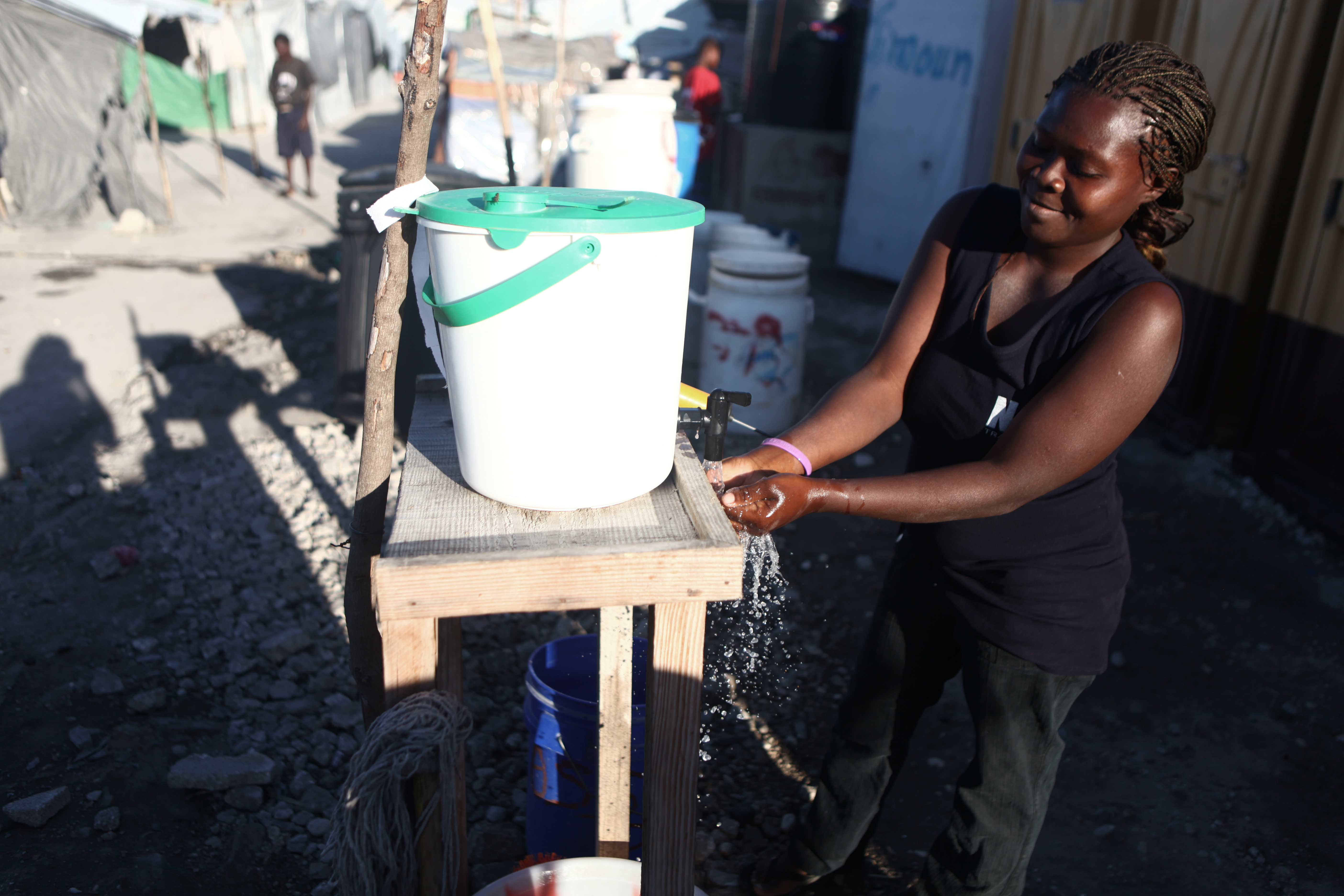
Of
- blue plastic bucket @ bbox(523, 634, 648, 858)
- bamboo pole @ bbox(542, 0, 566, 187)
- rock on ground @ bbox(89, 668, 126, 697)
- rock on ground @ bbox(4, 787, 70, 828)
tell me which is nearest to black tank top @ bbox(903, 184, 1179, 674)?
blue plastic bucket @ bbox(523, 634, 648, 858)

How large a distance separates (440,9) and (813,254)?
7.63 meters

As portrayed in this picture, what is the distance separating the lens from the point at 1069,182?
1416 millimetres

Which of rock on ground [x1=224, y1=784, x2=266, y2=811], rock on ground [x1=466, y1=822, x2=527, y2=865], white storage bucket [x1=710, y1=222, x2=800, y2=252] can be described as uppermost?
white storage bucket [x1=710, y1=222, x2=800, y2=252]

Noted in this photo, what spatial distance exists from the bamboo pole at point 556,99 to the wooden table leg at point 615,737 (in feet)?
17.0

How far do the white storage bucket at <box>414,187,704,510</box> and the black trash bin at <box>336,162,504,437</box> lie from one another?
108 inches

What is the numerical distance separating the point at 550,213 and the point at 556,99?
7984mm

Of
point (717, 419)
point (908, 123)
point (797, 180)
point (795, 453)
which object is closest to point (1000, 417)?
point (795, 453)

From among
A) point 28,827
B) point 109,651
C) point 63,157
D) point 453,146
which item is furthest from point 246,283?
point 28,827

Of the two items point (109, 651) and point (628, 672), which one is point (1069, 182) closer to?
point (628, 672)

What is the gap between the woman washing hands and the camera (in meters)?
1.41

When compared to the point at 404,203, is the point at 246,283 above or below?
below

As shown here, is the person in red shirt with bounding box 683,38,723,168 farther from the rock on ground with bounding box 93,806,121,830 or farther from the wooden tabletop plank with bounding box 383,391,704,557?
the wooden tabletop plank with bounding box 383,391,704,557

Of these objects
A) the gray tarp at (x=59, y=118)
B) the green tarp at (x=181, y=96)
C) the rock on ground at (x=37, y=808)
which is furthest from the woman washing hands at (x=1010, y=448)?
the green tarp at (x=181, y=96)

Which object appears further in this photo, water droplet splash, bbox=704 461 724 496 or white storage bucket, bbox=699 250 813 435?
white storage bucket, bbox=699 250 813 435
